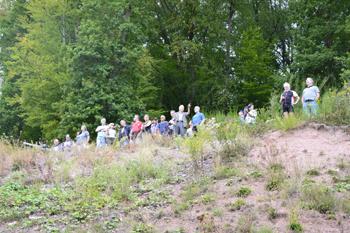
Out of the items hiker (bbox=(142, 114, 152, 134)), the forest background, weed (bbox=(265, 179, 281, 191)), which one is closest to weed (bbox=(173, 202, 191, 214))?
weed (bbox=(265, 179, 281, 191))

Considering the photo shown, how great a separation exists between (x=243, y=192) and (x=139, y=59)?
13.8 meters

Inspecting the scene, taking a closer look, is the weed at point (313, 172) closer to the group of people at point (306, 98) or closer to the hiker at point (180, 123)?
the group of people at point (306, 98)

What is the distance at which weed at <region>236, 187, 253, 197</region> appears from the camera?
5.42 m

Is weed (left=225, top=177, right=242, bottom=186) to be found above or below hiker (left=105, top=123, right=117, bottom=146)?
below

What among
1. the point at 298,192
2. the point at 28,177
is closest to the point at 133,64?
the point at 28,177

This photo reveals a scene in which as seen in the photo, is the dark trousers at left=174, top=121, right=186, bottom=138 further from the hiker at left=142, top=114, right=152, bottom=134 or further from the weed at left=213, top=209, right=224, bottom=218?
the weed at left=213, top=209, right=224, bottom=218

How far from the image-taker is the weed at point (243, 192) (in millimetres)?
5418

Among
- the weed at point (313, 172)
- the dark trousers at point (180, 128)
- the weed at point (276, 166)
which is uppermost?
→ the dark trousers at point (180, 128)

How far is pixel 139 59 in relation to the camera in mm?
17906

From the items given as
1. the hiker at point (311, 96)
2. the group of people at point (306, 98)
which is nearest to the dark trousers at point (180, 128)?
the group of people at point (306, 98)

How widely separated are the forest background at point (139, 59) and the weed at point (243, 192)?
1134 centimetres

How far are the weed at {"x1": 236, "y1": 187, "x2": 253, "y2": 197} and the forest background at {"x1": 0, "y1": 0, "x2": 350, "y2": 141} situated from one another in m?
11.3

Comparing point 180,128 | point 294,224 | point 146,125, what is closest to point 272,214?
point 294,224

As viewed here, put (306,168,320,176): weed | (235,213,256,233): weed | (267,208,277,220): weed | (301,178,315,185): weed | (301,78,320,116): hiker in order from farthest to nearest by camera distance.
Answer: (301,78,320,116): hiker < (306,168,320,176): weed < (301,178,315,185): weed < (267,208,277,220): weed < (235,213,256,233): weed
